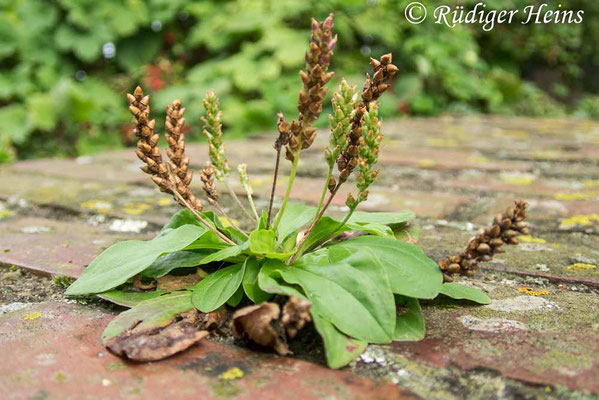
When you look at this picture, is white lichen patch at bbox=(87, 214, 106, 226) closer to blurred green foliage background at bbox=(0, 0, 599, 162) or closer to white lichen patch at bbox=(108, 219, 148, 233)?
white lichen patch at bbox=(108, 219, 148, 233)

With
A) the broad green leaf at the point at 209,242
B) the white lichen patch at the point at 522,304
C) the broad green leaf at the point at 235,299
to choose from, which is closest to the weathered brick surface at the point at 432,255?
the white lichen patch at the point at 522,304

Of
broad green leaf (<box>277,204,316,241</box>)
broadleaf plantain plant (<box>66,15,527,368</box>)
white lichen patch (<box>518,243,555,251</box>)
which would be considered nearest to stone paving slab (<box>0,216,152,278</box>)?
broadleaf plantain plant (<box>66,15,527,368</box>)

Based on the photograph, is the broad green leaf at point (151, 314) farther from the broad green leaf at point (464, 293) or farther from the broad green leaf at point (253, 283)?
the broad green leaf at point (464, 293)

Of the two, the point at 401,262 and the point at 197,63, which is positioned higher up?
the point at 197,63

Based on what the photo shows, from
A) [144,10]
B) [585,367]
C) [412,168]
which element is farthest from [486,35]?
[585,367]

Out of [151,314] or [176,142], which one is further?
[176,142]

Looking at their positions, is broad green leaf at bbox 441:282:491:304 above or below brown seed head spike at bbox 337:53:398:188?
below

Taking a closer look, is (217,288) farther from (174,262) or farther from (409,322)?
(409,322)

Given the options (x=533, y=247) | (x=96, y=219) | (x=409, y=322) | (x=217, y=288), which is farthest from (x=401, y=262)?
(x=96, y=219)
